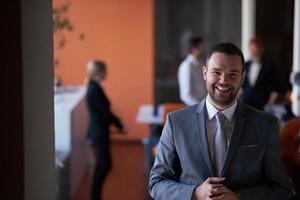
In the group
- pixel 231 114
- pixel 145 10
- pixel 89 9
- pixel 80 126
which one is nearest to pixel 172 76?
pixel 145 10

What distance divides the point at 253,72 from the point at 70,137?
6.54ft

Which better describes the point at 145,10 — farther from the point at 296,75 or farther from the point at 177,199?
the point at 177,199

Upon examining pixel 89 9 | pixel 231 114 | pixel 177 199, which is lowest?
pixel 177 199

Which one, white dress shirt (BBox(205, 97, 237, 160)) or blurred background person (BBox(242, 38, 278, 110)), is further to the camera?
blurred background person (BBox(242, 38, 278, 110))

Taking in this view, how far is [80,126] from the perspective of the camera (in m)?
5.47

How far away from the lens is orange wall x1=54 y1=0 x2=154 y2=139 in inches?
291

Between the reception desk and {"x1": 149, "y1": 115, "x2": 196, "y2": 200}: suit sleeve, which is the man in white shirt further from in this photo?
{"x1": 149, "y1": 115, "x2": 196, "y2": 200}: suit sleeve

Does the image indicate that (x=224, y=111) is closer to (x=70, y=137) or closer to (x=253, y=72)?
(x=70, y=137)

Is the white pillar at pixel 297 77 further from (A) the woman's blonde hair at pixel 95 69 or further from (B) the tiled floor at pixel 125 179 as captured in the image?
(A) the woman's blonde hair at pixel 95 69

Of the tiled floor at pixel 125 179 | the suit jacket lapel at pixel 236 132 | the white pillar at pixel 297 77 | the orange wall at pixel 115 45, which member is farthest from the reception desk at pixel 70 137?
the suit jacket lapel at pixel 236 132

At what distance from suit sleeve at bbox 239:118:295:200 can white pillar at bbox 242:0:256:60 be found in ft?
17.6

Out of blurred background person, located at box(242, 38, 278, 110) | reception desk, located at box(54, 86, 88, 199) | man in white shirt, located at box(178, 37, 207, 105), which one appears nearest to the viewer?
reception desk, located at box(54, 86, 88, 199)

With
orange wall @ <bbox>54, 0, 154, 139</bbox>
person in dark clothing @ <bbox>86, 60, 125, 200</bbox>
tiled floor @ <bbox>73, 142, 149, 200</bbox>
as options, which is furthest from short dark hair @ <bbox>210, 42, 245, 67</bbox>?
orange wall @ <bbox>54, 0, 154, 139</bbox>

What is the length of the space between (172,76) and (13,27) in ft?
18.7
